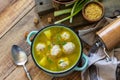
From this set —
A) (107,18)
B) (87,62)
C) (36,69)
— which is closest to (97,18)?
(107,18)

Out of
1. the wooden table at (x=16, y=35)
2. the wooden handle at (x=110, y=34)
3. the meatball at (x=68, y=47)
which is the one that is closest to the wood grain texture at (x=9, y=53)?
the wooden table at (x=16, y=35)

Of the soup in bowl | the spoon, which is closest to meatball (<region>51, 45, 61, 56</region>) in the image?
the soup in bowl

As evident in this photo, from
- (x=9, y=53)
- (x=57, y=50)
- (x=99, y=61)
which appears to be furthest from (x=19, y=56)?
(x=99, y=61)

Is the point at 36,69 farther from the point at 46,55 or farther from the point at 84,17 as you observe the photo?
the point at 84,17

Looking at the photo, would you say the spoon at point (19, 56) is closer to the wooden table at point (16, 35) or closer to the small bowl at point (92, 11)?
the wooden table at point (16, 35)

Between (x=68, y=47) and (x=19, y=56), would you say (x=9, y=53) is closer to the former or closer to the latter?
(x=19, y=56)

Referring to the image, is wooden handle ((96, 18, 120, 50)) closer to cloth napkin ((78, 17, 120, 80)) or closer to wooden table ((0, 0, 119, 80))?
cloth napkin ((78, 17, 120, 80))

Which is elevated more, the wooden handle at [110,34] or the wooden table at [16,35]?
the wooden table at [16,35]
